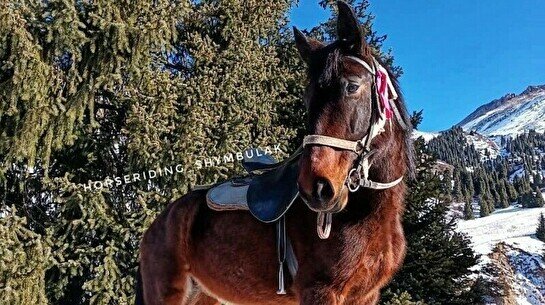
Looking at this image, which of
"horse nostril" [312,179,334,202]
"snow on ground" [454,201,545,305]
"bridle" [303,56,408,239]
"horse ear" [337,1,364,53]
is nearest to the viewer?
"horse nostril" [312,179,334,202]

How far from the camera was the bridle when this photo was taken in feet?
6.70

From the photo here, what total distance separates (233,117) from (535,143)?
→ 121 m

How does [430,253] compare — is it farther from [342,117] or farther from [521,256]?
[521,256]

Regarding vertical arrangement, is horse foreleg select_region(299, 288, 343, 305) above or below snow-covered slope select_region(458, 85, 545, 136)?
below

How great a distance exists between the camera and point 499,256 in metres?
18.3

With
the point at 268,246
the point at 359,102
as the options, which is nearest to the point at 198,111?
the point at 268,246

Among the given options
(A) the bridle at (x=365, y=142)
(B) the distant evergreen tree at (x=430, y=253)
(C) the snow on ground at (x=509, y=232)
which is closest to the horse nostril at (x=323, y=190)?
(A) the bridle at (x=365, y=142)

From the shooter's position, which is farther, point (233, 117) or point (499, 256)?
point (499, 256)

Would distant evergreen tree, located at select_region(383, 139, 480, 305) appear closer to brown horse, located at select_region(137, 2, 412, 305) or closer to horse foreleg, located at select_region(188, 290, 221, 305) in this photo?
horse foreleg, located at select_region(188, 290, 221, 305)

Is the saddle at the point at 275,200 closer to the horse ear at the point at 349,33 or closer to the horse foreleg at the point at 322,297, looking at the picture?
the horse foreleg at the point at 322,297

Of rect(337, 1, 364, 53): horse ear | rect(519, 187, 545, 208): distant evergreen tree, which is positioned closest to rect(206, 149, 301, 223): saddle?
rect(337, 1, 364, 53): horse ear

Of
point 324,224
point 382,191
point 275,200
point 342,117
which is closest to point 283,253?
point 275,200

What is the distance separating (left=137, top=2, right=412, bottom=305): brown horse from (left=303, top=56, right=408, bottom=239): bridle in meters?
0.02

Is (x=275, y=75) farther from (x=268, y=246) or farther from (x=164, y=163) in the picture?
(x=268, y=246)
